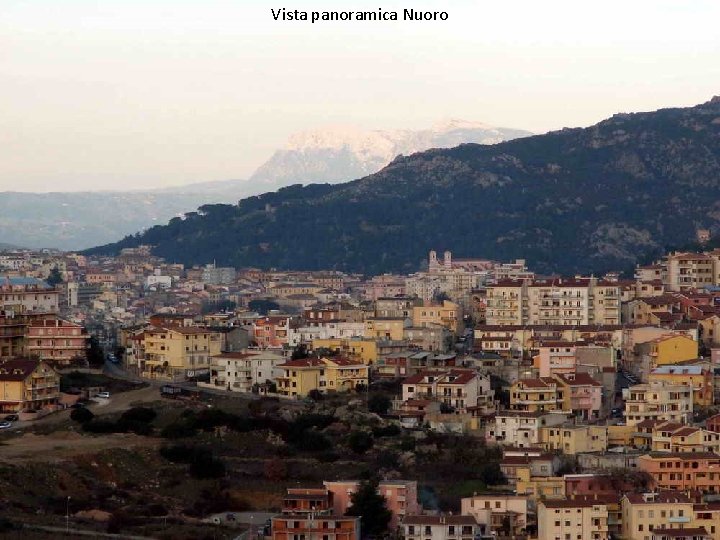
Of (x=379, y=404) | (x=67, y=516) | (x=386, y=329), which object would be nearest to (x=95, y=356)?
(x=386, y=329)

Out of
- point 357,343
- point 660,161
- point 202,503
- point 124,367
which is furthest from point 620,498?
point 660,161

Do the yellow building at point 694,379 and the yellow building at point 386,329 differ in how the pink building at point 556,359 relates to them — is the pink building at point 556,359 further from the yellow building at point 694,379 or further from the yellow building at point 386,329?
the yellow building at point 386,329

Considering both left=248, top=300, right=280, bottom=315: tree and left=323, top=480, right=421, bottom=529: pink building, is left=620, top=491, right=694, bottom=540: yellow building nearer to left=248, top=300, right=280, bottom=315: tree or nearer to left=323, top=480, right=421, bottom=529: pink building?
left=323, top=480, right=421, bottom=529: pink building

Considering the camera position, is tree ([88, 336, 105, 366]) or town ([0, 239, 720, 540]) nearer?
town ([0, 239, 720, 540])

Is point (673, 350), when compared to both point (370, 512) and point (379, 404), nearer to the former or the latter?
point (379, 404)

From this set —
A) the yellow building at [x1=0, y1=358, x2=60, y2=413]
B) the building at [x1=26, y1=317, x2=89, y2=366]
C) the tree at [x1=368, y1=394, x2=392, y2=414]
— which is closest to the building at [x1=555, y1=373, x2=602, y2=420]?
the tree at [x1=368, y1=394, x2=392, y2=414]

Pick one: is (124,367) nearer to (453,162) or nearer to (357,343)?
(357,343)
